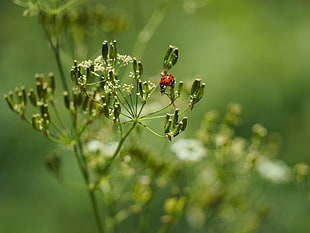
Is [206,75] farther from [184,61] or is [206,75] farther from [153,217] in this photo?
[153,217]

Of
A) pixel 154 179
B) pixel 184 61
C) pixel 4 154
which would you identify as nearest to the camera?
pixel 154 179

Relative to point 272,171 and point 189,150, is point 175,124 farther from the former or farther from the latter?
point 272,171

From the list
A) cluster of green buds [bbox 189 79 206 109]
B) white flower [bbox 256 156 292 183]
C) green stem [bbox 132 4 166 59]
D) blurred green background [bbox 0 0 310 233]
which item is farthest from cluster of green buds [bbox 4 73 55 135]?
green stem [bbox 132 4 166 59]

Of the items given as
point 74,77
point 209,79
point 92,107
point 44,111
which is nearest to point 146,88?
point 74,77

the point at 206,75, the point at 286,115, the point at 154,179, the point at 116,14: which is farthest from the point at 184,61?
the point at 154,179

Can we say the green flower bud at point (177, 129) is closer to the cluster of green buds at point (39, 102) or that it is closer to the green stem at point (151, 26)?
the cluster of green buds at point (39, 102)

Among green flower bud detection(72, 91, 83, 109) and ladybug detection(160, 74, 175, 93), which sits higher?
ladybug detection(160, 74, 175, 93)

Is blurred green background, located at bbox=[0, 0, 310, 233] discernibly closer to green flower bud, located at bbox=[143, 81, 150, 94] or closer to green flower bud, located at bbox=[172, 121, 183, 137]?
green flower bud, located at bbox=[143, 81, 150, 94]
